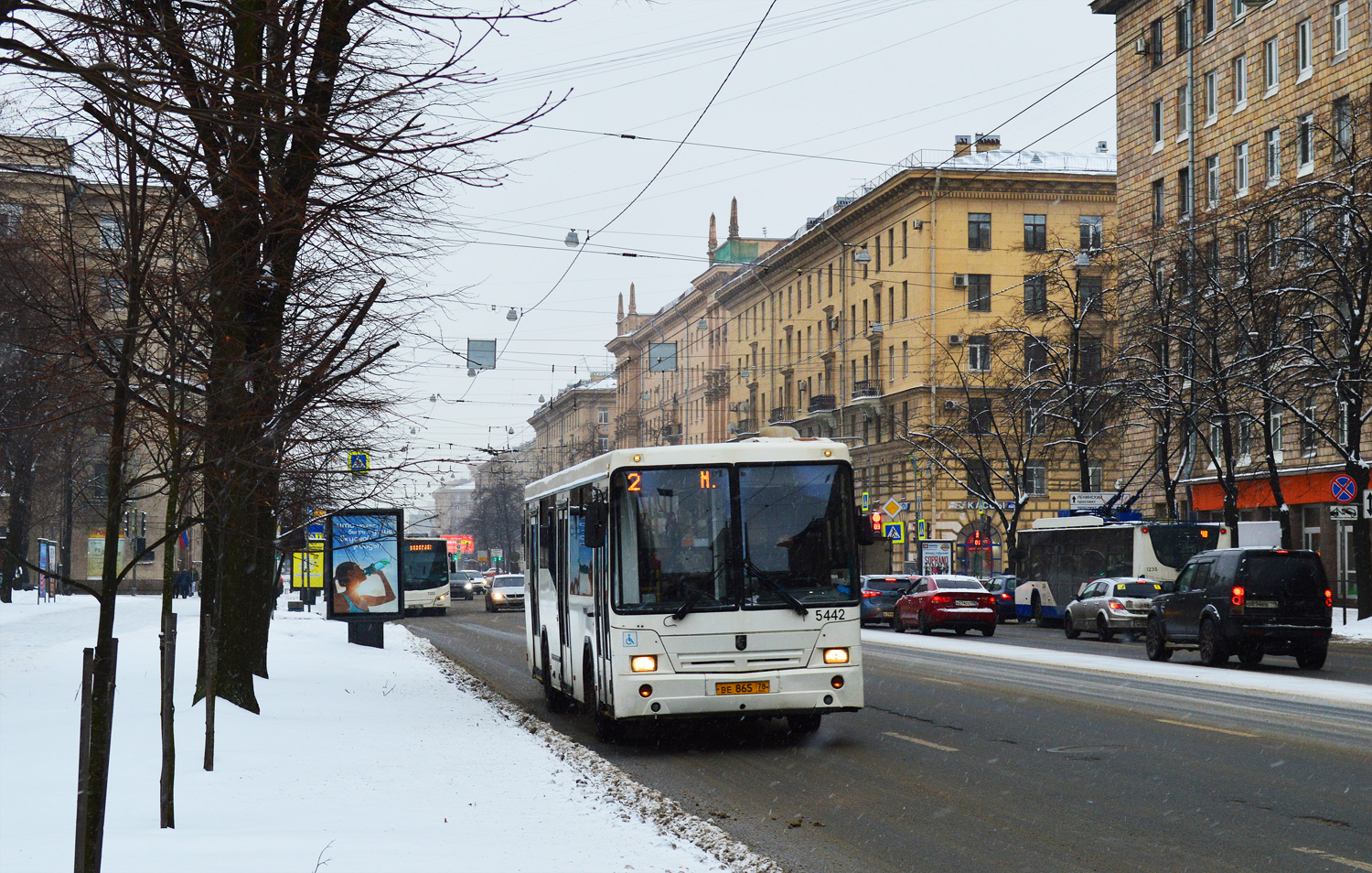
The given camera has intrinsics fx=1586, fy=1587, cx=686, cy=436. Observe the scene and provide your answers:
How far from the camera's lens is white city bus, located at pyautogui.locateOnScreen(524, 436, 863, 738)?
13.8 metres

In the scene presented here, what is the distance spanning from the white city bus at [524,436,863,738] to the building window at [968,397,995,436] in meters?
38.8

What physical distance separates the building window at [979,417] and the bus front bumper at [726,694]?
39.1m

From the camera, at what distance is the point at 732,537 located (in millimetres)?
14086

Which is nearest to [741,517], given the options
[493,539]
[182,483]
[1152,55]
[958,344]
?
[182,483]

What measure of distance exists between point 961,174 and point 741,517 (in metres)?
60.1

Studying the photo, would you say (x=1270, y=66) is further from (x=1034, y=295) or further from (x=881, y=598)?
(x=881, y=598)

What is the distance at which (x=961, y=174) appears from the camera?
71.6 meters

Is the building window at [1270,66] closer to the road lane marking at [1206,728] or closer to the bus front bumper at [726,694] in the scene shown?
the road lane marking at [1206,728]

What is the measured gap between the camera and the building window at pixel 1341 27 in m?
46.7

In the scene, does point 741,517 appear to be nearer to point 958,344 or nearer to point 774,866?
point 774,866

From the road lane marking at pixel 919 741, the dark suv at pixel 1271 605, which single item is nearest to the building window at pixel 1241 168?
the dark suv at pixel 1271 605

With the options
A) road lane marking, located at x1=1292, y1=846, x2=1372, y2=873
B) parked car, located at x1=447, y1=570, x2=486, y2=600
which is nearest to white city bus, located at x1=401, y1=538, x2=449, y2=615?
parked car, located at x1=447, y1=570, x2=486, y2=600

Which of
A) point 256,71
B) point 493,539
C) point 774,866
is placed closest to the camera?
point 256,71

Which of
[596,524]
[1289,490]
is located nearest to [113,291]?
[596,524]
